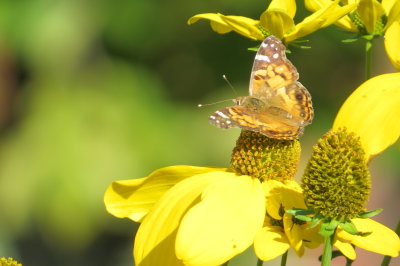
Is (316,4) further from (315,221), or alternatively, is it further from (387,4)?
(315,221)

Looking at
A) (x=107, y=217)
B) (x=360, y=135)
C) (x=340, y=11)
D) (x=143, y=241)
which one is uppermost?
(x=340, y=11)

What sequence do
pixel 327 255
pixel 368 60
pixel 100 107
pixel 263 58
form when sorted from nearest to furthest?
1. pixel 327 255
2. pixel 368 60
3. pixel 263 58
4. pixel 100 107

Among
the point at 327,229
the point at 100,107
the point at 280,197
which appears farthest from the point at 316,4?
the point at 100,107

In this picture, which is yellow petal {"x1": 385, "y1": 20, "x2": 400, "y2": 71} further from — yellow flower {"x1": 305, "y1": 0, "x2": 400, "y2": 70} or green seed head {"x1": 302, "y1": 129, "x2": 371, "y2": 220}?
green seed head {"x1": 302, "y1": 129, "x2": 371, "y2": 220}

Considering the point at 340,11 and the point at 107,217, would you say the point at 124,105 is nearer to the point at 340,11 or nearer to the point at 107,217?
the point at 107,217

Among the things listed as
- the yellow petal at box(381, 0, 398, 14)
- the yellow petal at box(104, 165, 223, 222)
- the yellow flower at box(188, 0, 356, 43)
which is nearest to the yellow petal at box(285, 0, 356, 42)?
the yellow flower at box(188, 0, 356, 43)

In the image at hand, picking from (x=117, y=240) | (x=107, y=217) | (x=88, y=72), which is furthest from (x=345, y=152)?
(x=117, y=240)
